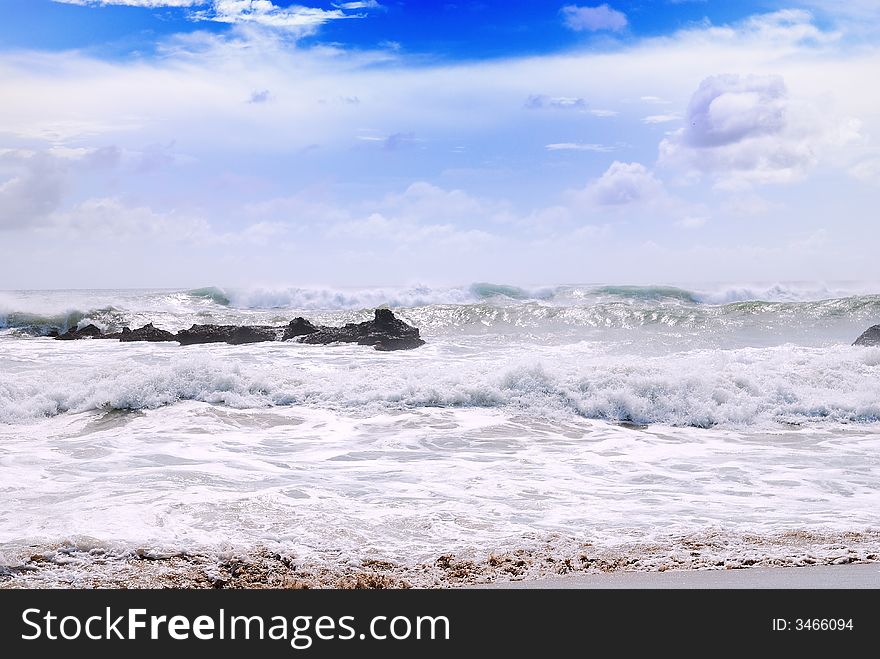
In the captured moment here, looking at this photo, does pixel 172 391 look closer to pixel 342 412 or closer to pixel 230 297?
pixel 342 412

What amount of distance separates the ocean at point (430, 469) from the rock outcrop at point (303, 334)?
2.52 meters

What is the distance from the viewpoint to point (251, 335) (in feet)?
71.6

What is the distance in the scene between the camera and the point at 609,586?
426cm

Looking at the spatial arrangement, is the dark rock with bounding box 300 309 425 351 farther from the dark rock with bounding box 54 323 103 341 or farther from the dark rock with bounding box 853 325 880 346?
the dark rock with bounding box 853 325 880 346

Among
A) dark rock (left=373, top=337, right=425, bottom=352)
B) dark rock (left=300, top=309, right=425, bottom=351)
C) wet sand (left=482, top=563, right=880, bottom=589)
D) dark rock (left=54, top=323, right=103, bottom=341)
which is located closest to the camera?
wet sand (left=482, top=563, right=880, bottom=589)

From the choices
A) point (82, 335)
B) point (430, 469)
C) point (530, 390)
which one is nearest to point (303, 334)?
point (82, 335)

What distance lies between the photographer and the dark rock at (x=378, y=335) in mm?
19859

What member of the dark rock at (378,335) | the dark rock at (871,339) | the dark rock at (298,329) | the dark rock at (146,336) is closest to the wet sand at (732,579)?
the dark rock at (871,339)

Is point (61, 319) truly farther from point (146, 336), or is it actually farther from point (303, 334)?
point (303, 334)

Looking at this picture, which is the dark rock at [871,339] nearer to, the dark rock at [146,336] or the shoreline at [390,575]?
the shoreline at [390,575]

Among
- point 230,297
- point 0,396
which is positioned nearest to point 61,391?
point 0,396

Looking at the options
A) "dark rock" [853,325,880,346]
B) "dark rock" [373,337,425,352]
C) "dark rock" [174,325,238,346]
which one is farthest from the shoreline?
"dark rock" [174,325,238,346]

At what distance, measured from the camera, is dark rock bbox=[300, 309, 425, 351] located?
782 inches
